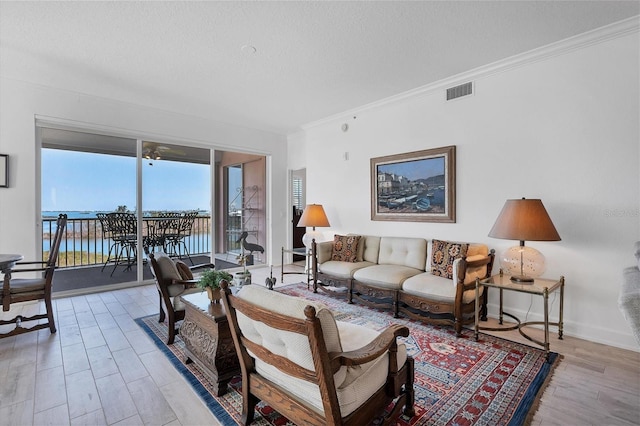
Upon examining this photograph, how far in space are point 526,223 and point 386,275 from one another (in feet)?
5.00

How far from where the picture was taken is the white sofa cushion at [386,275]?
3.49m

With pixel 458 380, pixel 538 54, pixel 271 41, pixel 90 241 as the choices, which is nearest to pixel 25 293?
pixel 90 241

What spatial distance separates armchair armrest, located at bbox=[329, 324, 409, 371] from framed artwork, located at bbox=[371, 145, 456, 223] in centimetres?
271

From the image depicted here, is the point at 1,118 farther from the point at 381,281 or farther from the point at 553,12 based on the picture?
the point at 553,12

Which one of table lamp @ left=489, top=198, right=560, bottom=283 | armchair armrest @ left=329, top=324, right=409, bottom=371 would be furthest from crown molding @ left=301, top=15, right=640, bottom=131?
armchair armrest @ left=329, top=324, right=409, bottom=371

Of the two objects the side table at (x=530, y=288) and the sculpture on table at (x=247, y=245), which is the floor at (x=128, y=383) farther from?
the sculpture on table at (x=247, y=245)

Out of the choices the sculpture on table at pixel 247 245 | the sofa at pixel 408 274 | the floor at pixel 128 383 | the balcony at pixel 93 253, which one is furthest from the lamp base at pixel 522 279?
the balcony at pixel 93 253

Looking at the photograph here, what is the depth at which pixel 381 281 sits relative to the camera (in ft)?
11.7

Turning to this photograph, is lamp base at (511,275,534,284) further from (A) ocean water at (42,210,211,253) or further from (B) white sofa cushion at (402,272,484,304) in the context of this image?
(A) ocean water at (42,210,211,253)

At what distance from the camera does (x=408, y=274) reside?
363 cm

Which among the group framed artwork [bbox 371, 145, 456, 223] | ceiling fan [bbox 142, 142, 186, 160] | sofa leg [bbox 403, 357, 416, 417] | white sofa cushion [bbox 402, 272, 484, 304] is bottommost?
sofa leg [bbox 403, 357, 416, 417]

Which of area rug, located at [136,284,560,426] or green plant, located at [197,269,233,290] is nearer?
area rug, located at [136,284,560,426]

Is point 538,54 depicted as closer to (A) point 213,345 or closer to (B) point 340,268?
(B) point 340,268

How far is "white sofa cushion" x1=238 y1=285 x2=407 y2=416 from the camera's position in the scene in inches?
49.9
